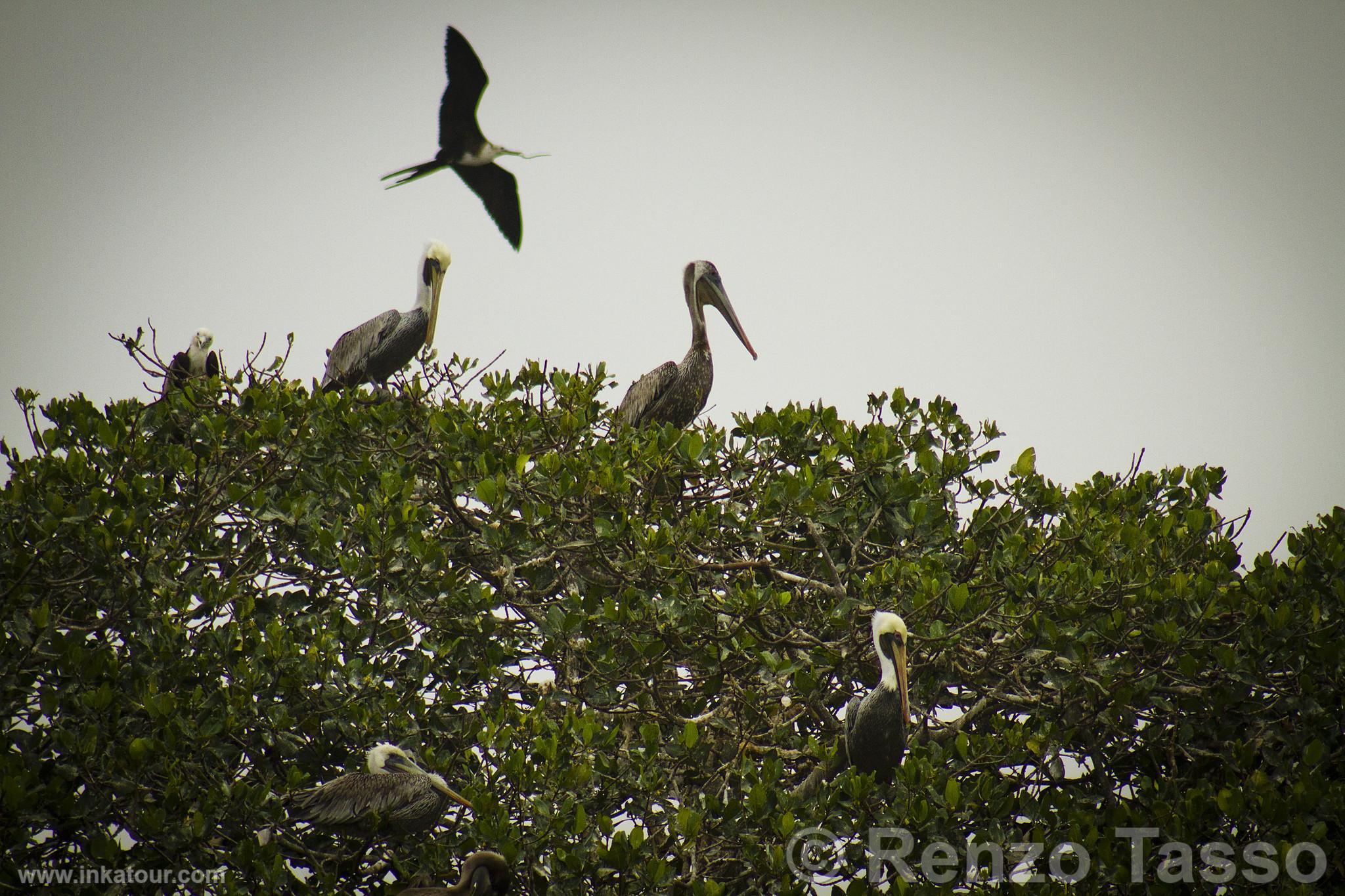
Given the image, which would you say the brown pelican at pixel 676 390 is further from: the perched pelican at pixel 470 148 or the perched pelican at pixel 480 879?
the perched pelican at pixel 480 879

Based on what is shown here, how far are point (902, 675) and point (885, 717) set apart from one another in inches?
9.3

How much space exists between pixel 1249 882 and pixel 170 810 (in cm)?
504

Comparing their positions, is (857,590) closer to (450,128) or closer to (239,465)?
(239,465)

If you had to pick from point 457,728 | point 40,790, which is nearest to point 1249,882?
point 457,728

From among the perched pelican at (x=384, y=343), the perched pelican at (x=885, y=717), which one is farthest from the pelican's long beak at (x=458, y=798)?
the perched pelican at (x=384, y=343)

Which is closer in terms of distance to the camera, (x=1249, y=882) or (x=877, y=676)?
(x=1249, y=882)

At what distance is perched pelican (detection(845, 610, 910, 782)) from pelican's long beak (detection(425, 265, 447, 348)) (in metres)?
4.88

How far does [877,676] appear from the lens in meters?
6.84

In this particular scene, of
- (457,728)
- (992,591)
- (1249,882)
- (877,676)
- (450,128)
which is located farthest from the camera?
(450,128)

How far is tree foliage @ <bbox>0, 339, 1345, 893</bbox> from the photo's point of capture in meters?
5.22

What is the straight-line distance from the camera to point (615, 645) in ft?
19.5

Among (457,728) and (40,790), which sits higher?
(457,728)

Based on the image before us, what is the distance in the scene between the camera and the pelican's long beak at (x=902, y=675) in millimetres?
5582

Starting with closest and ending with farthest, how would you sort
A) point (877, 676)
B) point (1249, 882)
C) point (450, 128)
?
point (1249, 882) → point (877, 676) → point (450, 128)
